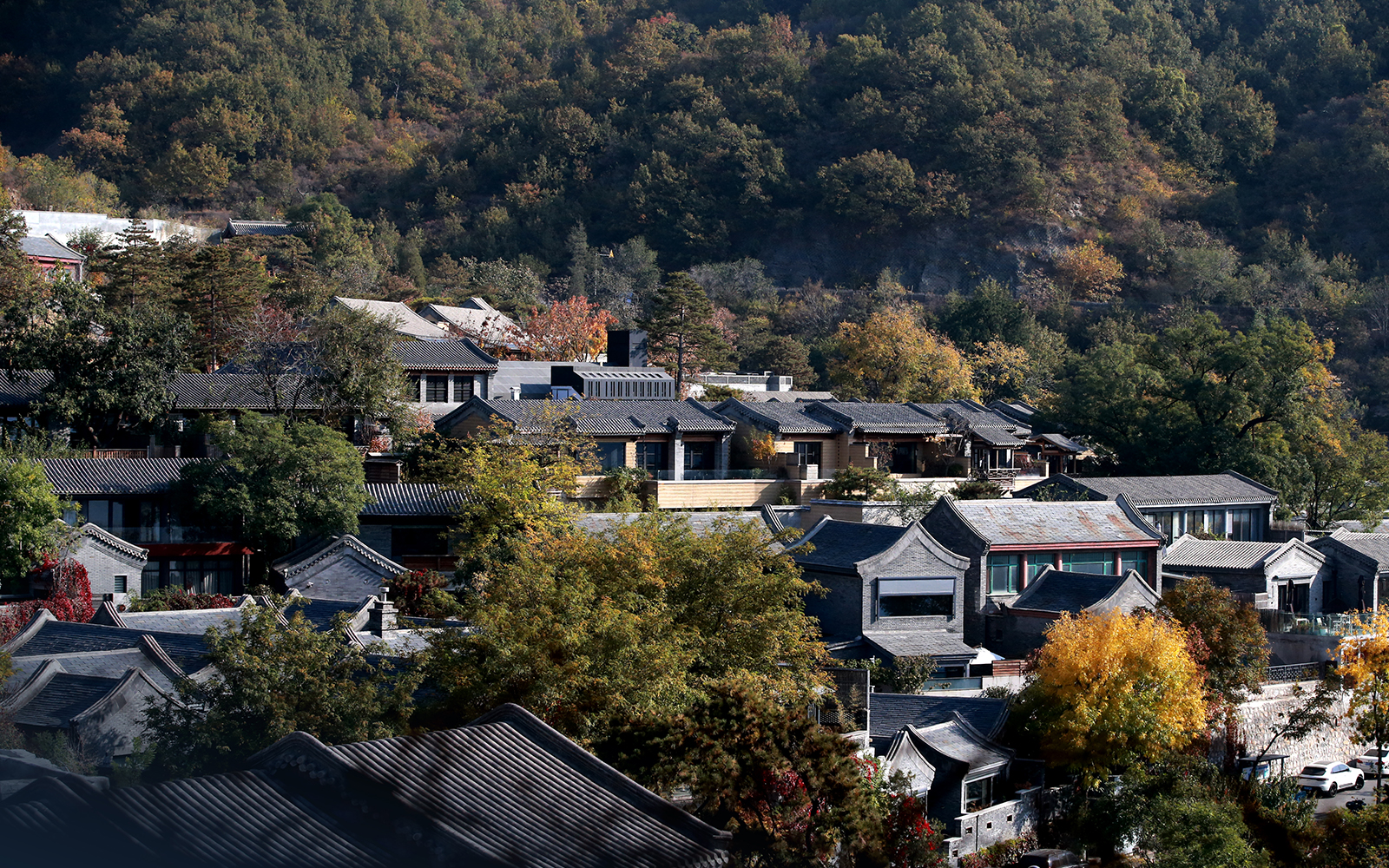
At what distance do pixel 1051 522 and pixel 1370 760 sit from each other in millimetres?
7467

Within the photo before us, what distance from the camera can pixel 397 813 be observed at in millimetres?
3596

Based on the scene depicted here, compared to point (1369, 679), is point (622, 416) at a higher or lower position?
higher

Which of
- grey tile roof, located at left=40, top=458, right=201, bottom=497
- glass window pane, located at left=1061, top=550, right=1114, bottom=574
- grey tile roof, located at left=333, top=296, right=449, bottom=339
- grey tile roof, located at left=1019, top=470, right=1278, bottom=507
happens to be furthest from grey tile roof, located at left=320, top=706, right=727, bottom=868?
grey tile roof, located at left=333, top=296, right=449, bottom=339

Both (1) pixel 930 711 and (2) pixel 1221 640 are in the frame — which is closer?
(1) pixel 930 711

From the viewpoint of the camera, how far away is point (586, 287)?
66.0 m

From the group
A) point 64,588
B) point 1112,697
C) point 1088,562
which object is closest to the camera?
point 1112,697

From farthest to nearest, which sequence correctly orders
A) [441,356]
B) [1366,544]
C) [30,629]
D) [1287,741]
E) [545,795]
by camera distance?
[441,356] → [1366,544] → [1287,741] → [30,629] → [545,795]

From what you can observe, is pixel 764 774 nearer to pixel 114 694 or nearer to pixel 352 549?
pixel 114 694

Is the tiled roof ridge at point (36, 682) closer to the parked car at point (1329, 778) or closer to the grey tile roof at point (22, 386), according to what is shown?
the grey tile roof at point (22, 386)

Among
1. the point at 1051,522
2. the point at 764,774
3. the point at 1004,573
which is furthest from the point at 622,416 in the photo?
the point at 764,774

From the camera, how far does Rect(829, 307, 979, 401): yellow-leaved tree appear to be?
4553 cm

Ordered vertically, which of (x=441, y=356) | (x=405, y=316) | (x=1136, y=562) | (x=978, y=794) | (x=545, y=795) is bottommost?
(x=978, y=794)

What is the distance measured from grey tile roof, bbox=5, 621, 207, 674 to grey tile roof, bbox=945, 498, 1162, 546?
15.0 meters

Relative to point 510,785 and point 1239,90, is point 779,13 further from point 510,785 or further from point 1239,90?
point 510,785
